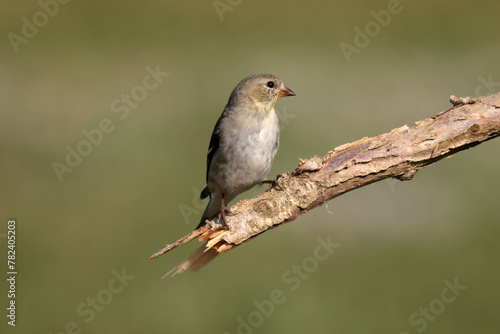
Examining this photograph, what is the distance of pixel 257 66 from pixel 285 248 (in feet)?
13.1

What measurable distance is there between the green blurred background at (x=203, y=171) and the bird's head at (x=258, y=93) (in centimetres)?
203
